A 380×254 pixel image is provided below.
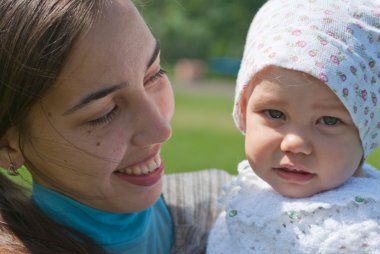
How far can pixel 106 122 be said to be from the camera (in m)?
1.82

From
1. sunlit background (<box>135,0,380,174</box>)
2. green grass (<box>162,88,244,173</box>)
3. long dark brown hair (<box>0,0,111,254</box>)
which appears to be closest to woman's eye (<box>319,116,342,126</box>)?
long dark brown hair (<box>0,0,111,254</box>)

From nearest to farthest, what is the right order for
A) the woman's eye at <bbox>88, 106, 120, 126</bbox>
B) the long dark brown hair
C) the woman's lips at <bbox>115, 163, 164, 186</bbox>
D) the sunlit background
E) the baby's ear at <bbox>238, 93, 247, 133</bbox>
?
the long dark brown hair
the woman's eye at <bbox>88, 106, 120, 126</bbox>
the woman's lips at <bbox>115, 163, 164, 186</bbox>
the baby's ear at <bbox>238, 93, 247, 133</bbox>
the sunlit background

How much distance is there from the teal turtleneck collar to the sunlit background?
5.01 metres

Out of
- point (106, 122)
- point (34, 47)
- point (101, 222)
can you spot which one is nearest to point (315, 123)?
point (106, 122)

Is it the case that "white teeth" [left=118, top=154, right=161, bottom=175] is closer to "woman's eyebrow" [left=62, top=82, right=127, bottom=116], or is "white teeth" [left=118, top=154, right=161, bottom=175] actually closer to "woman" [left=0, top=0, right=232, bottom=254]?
"woman" [left=0, top=0, right=232, bottom=254]

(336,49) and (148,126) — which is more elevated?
(336,49)

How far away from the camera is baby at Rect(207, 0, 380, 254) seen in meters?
1.83

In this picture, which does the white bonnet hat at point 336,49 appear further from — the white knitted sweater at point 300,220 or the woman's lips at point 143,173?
the woman's lips at point 143,173

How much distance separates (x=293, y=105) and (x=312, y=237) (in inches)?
14.2

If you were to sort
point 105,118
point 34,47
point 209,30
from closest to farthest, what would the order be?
point 34,47 < point 105,118 < point 209,30

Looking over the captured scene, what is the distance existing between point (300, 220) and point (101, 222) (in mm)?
559

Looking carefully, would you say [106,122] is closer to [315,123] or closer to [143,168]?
[143,168]

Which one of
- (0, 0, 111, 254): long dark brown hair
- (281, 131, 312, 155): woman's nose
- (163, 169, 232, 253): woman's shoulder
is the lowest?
(163, 169, 232, 253): woman's shoulder

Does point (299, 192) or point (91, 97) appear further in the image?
point (299, 192)
